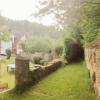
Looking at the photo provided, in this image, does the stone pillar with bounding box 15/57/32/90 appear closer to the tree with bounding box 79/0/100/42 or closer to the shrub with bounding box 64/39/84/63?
the tree with bounding box 79/0/100/42

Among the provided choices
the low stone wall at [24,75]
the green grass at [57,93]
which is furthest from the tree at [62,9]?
the green grass at [57,93]

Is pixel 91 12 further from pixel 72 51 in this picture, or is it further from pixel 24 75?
pixel 72 51

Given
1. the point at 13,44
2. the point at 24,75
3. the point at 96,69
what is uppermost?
the point at 13,44

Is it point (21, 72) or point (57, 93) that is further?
point (21, 72)

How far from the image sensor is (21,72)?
10.6 m

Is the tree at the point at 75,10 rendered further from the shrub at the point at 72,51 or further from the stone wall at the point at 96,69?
the shrub at the point at 72,51

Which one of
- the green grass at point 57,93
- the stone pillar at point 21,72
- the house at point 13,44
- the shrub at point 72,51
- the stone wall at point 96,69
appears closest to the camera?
the stone wall at point 96,69

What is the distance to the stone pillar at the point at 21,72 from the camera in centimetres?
1037

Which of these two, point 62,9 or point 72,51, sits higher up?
point 62,9

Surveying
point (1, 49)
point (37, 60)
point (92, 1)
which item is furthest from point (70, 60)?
point (1, 49)

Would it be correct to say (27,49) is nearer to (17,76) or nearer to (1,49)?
(1,49)

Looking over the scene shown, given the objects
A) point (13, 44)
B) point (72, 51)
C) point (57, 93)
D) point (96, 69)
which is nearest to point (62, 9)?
point (96, 69)

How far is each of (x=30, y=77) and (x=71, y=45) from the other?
1264cm

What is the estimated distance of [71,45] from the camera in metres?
23.8
